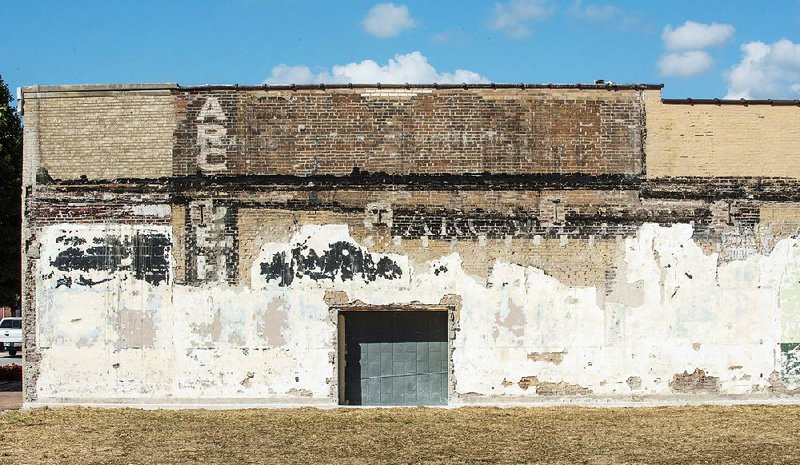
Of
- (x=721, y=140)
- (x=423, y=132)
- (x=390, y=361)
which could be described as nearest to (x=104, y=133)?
(x=423, y=132)

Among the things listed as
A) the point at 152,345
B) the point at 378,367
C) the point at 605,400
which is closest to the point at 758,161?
the point at 605,400

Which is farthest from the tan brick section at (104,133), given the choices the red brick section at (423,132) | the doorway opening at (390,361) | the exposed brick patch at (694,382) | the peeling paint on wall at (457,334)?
the exposed brick patch at (694,382)

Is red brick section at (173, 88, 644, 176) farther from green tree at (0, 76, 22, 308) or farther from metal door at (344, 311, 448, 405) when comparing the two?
green tree at (0, 76, 22, 308)

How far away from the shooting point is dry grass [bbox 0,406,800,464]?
1147 cm

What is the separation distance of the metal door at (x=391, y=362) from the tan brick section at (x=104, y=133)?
4574 millimetres

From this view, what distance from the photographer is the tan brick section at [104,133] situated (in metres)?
16.5

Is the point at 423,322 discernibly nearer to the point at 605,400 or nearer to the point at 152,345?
the point at 605,400

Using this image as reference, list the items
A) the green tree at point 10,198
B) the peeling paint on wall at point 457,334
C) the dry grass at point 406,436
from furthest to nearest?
the green tree at point 10,198
the peeling paint on wall at point 457,334
the dry grass at point 406,436

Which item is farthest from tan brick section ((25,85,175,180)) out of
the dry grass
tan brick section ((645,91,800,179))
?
tan brick section ((645,91,800,179))

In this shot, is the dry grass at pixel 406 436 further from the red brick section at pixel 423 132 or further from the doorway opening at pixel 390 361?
the red brick section at pixel 423 132

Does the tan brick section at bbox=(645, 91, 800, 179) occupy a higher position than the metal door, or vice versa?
the tan brick section at bbox=(645, 91, 800, 179)

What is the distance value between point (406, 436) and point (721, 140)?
8.13 m

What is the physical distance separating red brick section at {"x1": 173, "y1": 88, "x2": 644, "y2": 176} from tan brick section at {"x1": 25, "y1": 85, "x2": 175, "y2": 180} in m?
0.37

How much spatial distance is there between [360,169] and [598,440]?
6.52 m
